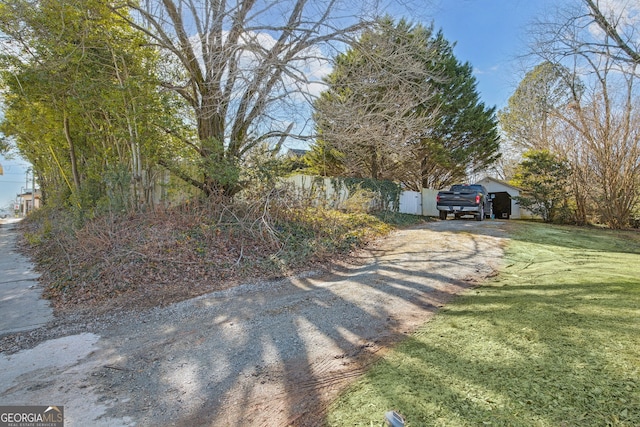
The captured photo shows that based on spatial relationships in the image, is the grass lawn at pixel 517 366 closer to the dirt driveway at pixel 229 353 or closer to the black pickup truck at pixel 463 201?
the dirt driveway at pixel 229 353

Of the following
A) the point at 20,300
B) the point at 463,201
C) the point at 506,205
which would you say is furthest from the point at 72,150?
the point at 506,205

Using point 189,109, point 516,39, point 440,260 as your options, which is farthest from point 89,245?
point 516,39

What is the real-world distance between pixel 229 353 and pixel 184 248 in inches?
144

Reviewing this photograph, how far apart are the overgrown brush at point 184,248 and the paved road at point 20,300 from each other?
206 mm

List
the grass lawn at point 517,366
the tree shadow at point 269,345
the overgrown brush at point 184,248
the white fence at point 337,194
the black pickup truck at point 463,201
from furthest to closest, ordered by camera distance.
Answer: the black pickup truck at point 463,201
the white fence at point 337,194
the overgrown brush at point 184,248
the tree shadow at point 269,345
the grass lawn at point 517,366

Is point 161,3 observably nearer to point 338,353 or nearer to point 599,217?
point 338,353

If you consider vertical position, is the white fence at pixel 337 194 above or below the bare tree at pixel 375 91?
below

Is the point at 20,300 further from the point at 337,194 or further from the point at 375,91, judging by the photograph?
the point at 337,194

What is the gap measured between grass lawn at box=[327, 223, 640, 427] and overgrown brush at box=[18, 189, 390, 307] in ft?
11.7

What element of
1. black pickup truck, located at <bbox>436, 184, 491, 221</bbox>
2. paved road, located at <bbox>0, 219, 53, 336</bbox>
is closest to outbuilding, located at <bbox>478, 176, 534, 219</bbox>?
black pickup truck, located at <bbox>436, 184, 491, 221</bbox>

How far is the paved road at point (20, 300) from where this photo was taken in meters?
4.11

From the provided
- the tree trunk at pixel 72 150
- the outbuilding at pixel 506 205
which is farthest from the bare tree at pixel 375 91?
the outbuilding at pixel 506 205

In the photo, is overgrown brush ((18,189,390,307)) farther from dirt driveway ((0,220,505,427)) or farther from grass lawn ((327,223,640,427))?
grass lawn ((327,223,640,427))

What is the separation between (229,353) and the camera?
10.1 feet
